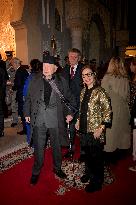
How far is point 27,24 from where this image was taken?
1011 centimetres

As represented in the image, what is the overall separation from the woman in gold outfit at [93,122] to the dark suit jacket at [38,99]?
0.35 meters

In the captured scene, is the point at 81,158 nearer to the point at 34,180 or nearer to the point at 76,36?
the point at 34,180

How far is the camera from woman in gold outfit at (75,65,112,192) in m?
4.01

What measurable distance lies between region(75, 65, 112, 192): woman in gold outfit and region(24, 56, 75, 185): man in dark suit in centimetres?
40

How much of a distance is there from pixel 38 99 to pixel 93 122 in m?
0.93

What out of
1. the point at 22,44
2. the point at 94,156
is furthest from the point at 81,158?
the point at 22,44

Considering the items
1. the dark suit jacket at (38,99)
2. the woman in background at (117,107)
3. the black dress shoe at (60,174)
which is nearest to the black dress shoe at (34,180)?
the black dress shoe at (60,174)

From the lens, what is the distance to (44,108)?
427 cm

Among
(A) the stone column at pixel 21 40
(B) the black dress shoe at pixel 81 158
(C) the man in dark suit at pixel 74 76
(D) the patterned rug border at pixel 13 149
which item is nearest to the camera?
(B) the black dress shoe at pixel 81 158

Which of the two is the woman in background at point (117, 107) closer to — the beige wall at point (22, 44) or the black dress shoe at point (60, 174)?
the black dress shoe at point (60, 174)

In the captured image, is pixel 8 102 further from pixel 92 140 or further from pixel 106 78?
pixel 92 140

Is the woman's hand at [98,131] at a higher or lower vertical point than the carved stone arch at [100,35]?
lower

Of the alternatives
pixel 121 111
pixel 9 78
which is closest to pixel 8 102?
pixel 9 78

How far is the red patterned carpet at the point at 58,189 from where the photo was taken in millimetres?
3939
